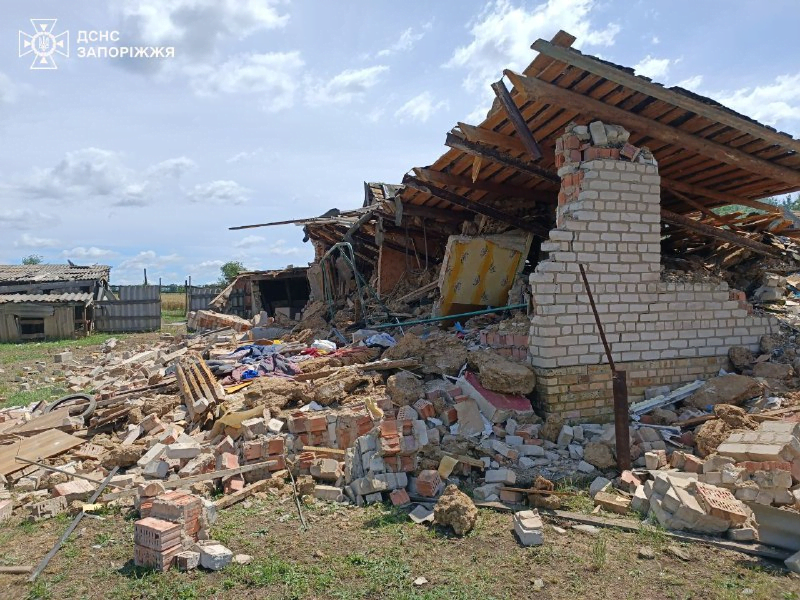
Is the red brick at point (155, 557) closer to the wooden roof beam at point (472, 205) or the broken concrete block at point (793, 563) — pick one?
the broken concrete block at point (793, 563)

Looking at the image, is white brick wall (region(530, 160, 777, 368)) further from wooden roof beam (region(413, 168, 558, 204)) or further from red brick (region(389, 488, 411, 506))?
red brick (region(389, 488, 411, 506))

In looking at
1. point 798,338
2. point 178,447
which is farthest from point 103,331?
point 798,338

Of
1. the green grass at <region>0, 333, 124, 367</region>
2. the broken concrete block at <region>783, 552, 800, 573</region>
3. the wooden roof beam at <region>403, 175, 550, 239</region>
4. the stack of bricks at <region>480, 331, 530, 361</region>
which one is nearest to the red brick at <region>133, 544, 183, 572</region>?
the stack of bricks at <region>480, 331, 530, 361</region>

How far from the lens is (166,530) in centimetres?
375

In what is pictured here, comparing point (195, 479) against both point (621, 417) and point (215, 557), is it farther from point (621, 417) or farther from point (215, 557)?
point (621, 417)

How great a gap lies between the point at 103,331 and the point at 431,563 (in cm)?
2169

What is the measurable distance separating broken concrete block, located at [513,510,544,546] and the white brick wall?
6.85 feet

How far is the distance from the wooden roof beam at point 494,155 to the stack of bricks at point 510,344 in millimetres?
2166

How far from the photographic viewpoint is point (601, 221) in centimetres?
604

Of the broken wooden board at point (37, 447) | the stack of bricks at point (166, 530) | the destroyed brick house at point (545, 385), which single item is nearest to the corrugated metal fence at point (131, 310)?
the destroyed brick house at point (545, 385)

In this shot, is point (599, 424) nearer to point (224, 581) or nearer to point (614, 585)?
point (614, 585)

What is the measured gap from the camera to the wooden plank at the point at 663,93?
5035 millimetres

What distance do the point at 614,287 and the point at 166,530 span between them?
5026 mm

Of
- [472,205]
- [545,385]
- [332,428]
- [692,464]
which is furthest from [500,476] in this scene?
[472,205]
